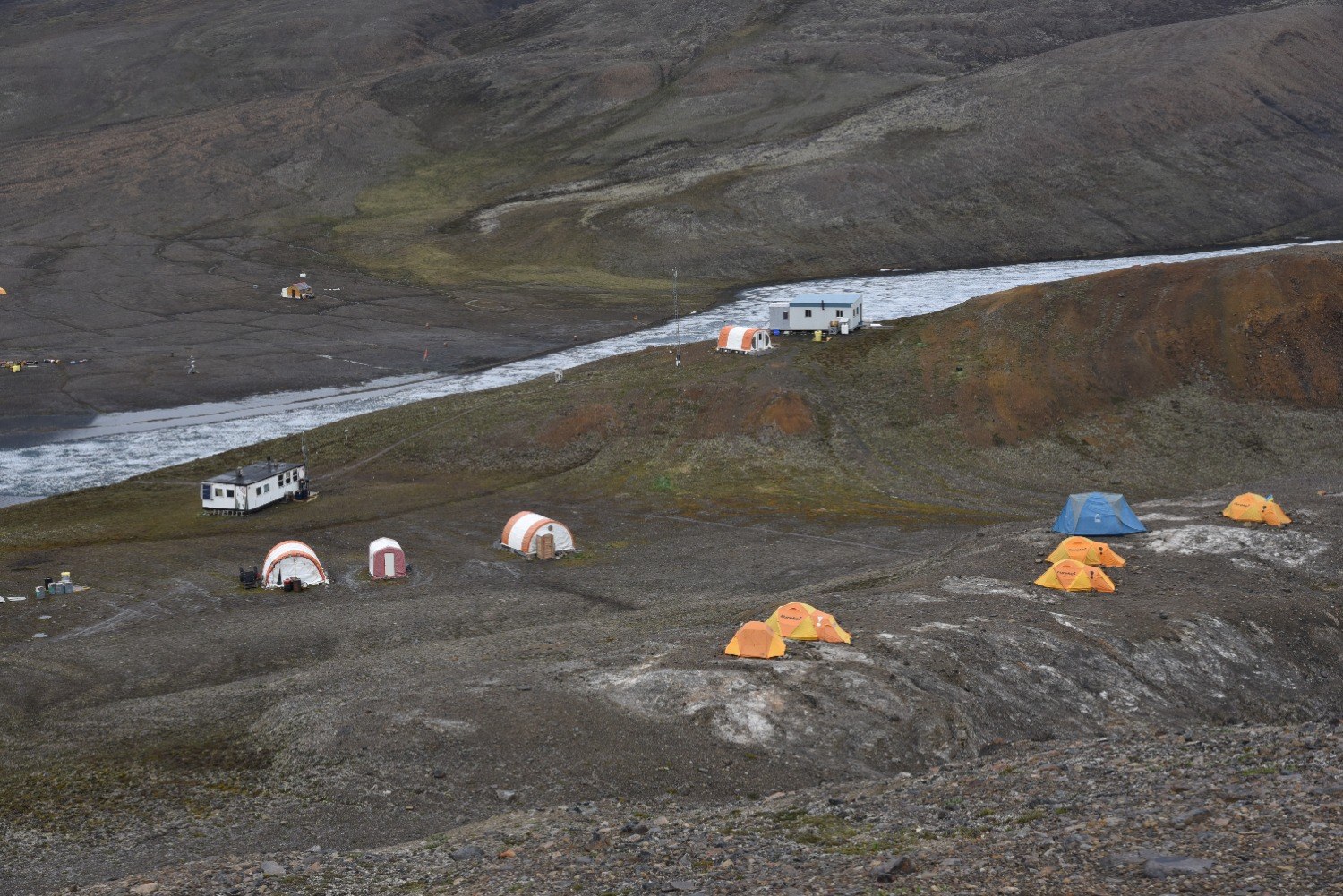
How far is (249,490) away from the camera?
2400 inches

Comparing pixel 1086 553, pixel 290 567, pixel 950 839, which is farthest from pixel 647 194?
pixel 950 839

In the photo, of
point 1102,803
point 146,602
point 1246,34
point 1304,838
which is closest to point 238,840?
point 1102,803

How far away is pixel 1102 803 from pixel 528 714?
12801 millimetres

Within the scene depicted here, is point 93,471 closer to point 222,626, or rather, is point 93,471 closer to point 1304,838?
point 222,626

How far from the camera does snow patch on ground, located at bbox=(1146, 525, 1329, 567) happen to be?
41.6 metres

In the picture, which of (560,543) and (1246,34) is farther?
(1246,34)

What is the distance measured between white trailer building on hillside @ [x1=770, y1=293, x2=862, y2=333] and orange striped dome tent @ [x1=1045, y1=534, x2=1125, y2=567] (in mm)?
42698

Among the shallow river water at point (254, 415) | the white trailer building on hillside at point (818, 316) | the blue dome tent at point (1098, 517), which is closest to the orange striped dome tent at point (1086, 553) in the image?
the blue dome tent at point (1098, 517)

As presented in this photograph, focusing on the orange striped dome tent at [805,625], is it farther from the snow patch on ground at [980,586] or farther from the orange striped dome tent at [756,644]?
the snow patch on ground at [980,586]

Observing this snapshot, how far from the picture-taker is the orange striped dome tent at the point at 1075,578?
38.8 meters

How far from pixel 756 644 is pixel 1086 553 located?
1319 cm

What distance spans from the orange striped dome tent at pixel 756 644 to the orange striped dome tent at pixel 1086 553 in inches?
489

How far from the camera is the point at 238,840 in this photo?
2447 cm

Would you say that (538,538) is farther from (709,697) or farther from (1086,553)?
(709,697)
